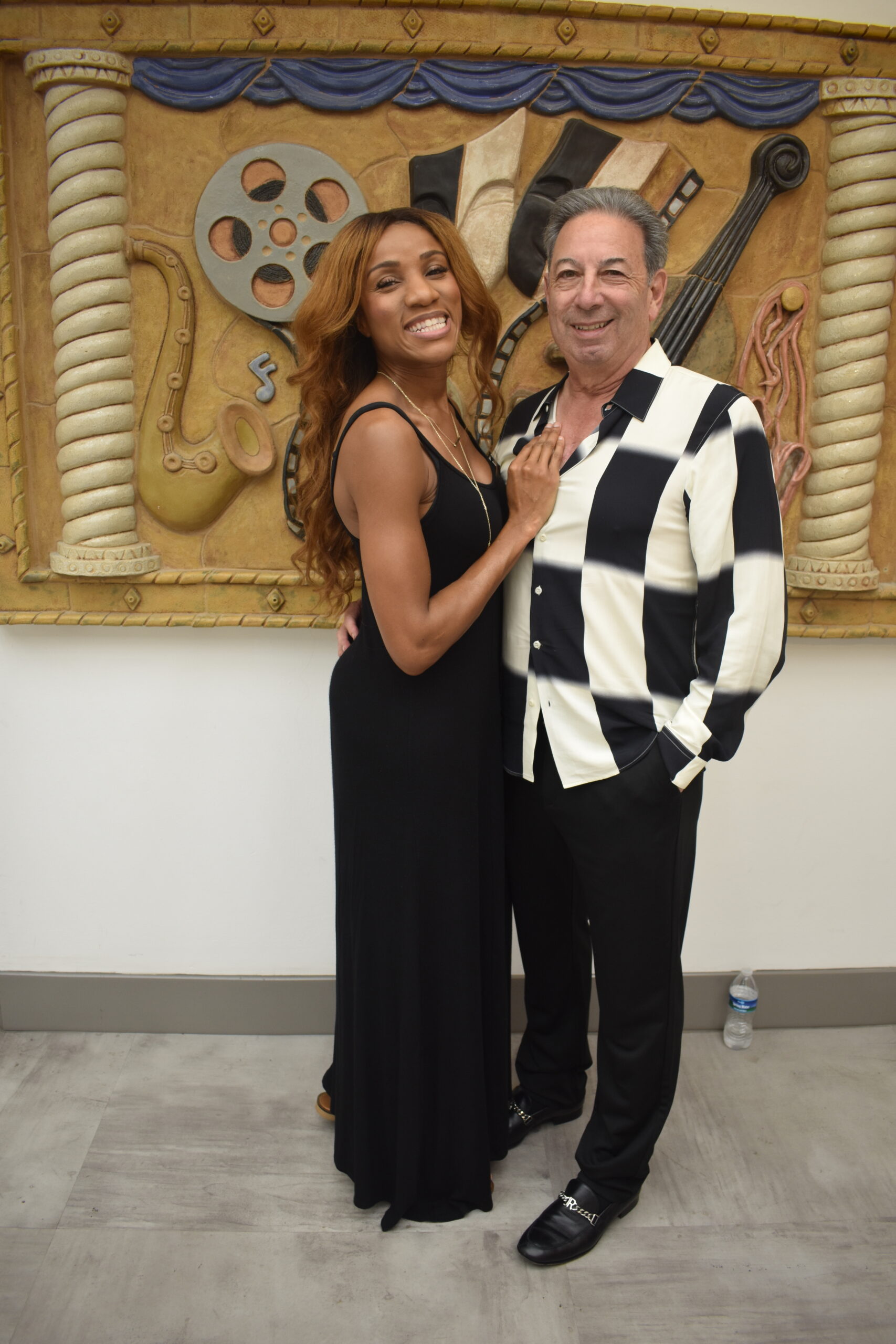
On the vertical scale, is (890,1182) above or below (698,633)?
below

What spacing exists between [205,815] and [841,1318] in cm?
183

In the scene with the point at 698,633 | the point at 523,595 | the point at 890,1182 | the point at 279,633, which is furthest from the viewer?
the point at 279,633

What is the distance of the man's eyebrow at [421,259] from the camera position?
175cm

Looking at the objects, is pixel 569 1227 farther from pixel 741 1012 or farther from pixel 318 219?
pixel 318 219

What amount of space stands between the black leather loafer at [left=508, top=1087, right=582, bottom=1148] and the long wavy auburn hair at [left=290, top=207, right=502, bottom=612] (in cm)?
135

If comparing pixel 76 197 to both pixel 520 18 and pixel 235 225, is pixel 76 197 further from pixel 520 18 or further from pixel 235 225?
pixel 520 18

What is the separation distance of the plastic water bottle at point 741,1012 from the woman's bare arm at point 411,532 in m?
1.49

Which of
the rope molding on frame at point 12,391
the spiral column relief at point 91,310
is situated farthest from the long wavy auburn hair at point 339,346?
the rope molding on frame at point 12,391

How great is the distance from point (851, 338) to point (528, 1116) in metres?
2.04

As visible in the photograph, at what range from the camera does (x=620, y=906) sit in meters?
→ 1.92

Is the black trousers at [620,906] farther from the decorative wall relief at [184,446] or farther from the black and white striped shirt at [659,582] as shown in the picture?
the decorative wall relief at [184,446]

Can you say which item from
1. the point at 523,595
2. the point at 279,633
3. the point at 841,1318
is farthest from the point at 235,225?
the point at 841,1318

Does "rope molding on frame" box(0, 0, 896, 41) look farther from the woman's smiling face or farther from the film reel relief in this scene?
the woman's smiling face

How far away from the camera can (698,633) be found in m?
1.81
